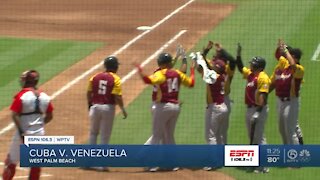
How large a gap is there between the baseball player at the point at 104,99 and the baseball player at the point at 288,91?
256 cm

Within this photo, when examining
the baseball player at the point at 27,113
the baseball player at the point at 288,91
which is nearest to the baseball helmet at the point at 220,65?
the baseball player at the point at 288,91

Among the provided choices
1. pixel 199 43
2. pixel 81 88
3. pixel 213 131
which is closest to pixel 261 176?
pixel 213 131

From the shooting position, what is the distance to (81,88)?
19281mm

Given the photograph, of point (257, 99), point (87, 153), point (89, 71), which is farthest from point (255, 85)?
point (89, 71)

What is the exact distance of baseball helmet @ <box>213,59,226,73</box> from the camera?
14.1 meters

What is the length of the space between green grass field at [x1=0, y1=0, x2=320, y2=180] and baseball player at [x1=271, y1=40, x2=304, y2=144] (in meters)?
0.66

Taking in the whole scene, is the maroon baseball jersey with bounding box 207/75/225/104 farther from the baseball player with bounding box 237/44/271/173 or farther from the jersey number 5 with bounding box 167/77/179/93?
the jersey number 5 with bounding box 167/77/179/93

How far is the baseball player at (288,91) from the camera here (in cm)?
1446

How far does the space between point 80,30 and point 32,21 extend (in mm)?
1864

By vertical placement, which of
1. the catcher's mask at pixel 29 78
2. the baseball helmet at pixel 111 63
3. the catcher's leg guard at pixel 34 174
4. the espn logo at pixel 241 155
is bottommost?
the catcher's leg guard at pixel 34 174

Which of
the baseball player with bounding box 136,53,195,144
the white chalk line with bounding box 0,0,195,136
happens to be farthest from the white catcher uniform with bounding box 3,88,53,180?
the white chalk line with bounding box 0,0,195,136

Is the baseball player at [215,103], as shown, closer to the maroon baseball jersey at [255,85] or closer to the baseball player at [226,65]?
the baseball player at [226,65]

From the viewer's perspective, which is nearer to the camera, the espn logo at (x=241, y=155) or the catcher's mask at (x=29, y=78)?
the catcher's mask at (x=29, y=78)

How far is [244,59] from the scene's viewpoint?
2202 centimetres
